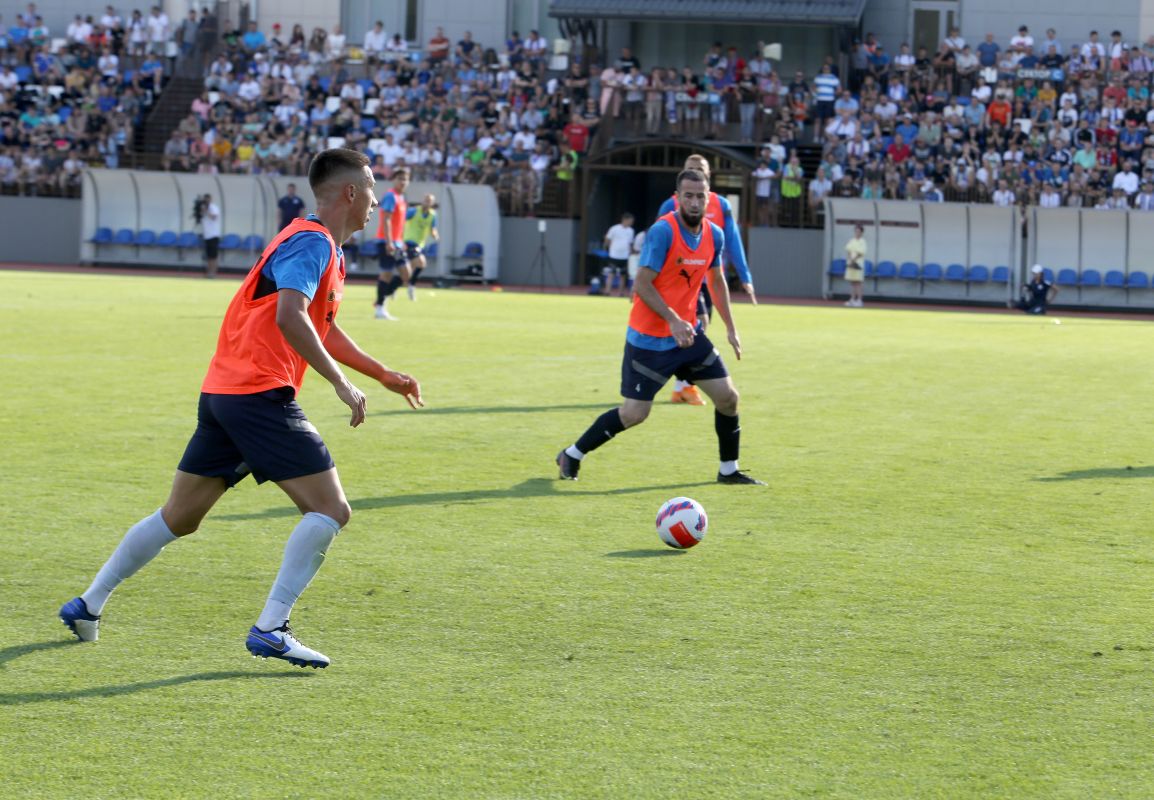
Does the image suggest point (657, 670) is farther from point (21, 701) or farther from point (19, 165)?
point (19, 165)

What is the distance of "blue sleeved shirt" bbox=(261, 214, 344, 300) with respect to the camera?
5379 mm

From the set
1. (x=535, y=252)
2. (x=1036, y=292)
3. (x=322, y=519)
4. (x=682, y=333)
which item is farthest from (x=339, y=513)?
(x=535, y=252)

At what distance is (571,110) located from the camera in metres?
41.9

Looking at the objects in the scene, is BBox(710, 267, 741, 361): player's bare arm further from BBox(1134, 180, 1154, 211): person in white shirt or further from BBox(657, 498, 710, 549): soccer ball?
BBox(1134, 180, 1154, 211): person in white shirt

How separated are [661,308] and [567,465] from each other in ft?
3.97

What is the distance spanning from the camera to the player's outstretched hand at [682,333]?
30.6 ft

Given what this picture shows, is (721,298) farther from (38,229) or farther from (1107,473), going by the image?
(38,229)

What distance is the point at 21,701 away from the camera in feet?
16.5

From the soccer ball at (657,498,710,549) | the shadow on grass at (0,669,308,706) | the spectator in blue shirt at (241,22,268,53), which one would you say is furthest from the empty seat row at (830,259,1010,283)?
the shadow on grass at (0,669,308,706)

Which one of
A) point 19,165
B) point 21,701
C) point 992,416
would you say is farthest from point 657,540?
point 19,165

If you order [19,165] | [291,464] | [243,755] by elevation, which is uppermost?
[19,165]

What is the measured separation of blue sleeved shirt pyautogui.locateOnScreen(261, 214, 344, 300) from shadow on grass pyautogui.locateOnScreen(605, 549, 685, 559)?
8.89 feet

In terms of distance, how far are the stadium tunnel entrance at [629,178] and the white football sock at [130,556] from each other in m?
33.7

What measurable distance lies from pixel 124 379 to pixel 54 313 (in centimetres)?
839
